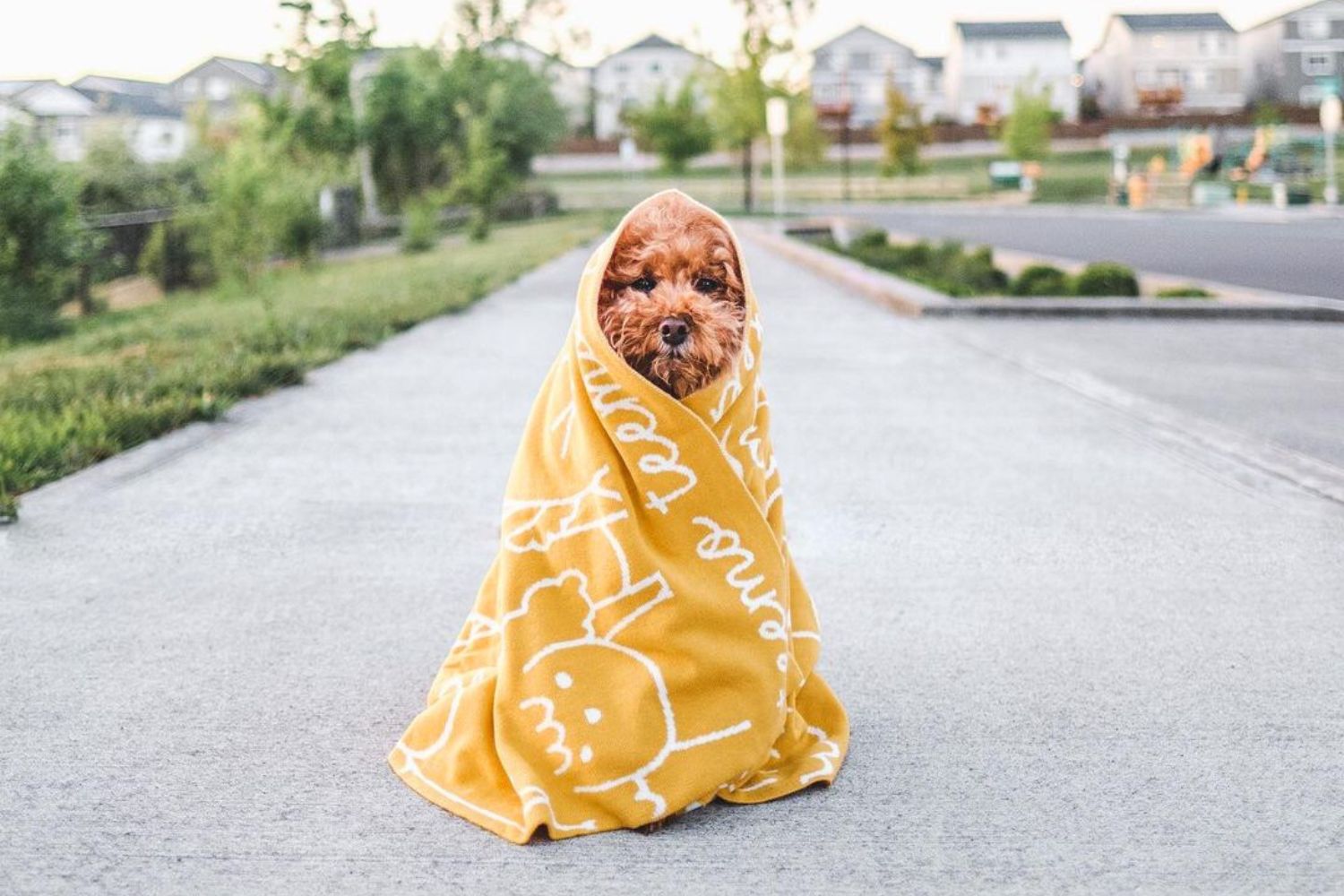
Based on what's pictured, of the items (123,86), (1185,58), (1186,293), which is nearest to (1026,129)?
(123,86)

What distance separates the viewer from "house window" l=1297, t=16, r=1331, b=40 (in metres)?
85.3

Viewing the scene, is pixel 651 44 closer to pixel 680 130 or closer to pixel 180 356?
pixel 680 130

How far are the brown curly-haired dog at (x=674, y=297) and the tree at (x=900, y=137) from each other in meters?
61.3

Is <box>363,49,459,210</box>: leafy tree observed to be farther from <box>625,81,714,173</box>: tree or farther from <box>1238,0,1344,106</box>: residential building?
<box>1238,0,1344,106</box>: residential building

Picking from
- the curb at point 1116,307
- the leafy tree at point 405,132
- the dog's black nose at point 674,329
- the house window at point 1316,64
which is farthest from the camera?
the house window at point 1316,64

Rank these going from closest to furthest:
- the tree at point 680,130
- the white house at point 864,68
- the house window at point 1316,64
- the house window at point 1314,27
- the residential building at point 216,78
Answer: the tree at point 680,130
the house window at point 1314,27
the house window at point 1316,64
the residential building at point 216,78
the white house at point 864,68

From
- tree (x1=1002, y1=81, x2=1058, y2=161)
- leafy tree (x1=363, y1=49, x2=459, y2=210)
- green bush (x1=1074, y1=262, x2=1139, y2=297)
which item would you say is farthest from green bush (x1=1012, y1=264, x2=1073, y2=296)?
tree (x1=1002, y1=81, x2=1058, y2=161)

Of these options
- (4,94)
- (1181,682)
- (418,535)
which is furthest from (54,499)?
(4,94)

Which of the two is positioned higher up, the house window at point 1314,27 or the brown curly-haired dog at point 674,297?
the house window at point 1314,27

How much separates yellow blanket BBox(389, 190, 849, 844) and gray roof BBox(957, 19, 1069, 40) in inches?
4363

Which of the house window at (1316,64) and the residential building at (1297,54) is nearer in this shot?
the residential building at (1297,54)

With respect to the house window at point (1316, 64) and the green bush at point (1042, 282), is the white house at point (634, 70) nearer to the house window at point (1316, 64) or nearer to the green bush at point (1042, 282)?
the house window at point (1316, 64)

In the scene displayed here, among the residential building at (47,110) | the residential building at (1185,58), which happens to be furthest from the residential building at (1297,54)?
the residential building at (47,110)

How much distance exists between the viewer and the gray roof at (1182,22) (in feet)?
348
